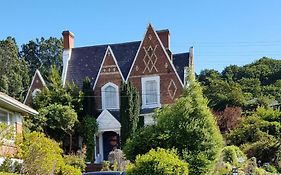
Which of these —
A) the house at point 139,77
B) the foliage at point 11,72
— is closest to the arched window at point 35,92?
the house at point 139,77

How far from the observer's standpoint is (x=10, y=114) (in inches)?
926

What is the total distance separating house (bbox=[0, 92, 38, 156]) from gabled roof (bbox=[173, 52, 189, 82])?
14.8 metres

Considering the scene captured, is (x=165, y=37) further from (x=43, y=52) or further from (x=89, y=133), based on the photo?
(x=43, y=52)

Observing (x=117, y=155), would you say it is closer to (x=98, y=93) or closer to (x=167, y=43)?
(x=98, y=93)

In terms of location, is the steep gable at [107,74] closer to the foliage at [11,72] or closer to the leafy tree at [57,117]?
the leafy tree at [57,117]

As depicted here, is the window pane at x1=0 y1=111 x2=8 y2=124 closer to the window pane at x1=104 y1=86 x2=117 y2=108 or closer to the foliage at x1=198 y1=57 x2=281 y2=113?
the window pane at x1=104 y1=86 x2=117 y2=108

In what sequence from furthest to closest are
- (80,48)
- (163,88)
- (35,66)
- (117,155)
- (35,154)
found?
(35,66) → (80,48) → (163,88) → (117,155) → (35,154)

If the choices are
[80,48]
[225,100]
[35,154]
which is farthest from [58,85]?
[225,100]

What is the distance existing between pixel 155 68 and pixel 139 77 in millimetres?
1323

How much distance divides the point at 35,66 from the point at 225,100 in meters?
34.5

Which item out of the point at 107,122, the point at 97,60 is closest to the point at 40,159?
the point at 107,122

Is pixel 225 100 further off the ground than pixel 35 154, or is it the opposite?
pixel 225 100

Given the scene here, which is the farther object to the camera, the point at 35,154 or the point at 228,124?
the point at 228,124

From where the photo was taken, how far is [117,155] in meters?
29.0
